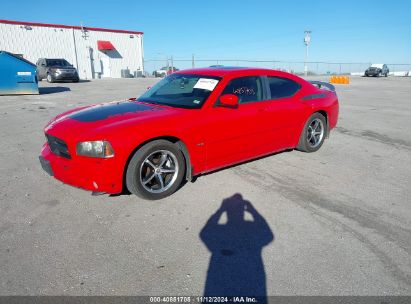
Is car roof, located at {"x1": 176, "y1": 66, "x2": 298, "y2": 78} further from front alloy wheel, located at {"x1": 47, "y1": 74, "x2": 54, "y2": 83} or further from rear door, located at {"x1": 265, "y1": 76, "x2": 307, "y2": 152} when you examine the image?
front alloy wheel, located at {"x1": 47, "y1": 74, "x2": 54, "y2": 83}

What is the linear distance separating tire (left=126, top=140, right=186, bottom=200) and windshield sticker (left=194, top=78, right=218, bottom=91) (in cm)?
104

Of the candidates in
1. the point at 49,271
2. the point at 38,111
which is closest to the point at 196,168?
the point at 49,271

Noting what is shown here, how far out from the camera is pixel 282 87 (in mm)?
4965

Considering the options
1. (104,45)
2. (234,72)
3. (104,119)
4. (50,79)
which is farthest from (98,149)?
(104,45)

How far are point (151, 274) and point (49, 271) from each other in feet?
2.67

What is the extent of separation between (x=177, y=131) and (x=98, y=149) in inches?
36.1

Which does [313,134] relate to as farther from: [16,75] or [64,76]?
[64,76]

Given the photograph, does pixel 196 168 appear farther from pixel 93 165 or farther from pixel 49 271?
pixel 49 271

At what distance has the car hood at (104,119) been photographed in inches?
134

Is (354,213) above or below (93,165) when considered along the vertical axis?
below

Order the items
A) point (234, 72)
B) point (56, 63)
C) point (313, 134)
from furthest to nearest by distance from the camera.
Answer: point (56, 63), point (313, 134), point (234, 72)

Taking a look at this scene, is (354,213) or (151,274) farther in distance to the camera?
(354,213)

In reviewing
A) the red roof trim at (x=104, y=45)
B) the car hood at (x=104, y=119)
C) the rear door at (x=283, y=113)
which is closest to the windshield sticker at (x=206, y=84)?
the car hood at (x=104, y=119)

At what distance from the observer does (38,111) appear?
10156mm
